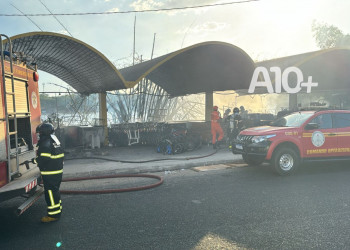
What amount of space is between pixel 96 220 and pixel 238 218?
7.69 feet

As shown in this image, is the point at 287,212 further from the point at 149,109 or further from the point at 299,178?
the point at 149,109

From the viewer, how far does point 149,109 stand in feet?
65.8

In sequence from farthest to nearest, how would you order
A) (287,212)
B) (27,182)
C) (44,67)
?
(44,67) → (287,212) → (27,182)

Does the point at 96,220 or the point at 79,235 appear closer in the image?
the point at 79,235

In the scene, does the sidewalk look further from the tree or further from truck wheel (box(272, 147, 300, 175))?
the tree

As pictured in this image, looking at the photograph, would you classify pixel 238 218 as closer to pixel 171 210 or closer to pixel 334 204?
pixel 171 210

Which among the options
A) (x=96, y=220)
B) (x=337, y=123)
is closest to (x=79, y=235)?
(x=96, y=220)

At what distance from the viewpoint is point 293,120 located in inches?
326

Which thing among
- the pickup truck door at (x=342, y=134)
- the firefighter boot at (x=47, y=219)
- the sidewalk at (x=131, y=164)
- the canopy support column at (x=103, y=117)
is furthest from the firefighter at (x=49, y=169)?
the canopy support column at (x=103, y=117)

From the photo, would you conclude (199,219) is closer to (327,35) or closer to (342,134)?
(342,134)

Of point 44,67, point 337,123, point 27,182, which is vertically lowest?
point 27,182

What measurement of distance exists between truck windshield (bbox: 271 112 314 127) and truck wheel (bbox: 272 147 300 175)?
865 millimetres

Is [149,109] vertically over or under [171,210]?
over

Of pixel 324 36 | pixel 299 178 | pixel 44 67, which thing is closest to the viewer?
pixel 299 178
